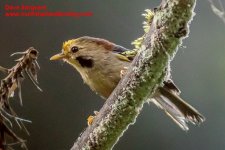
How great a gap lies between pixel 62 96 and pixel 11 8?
41 centimetres

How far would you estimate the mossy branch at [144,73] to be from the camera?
2.06 feet

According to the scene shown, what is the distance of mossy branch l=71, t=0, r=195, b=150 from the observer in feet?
2.06

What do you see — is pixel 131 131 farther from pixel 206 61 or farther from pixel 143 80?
pixel 143 80

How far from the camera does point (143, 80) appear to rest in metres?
0.67

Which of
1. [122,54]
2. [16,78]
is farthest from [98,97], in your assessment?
[16,78]

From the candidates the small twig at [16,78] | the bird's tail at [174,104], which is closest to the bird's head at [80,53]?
the bird's tail at [174,104]

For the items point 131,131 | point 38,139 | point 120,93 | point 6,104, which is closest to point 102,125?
point 120,93

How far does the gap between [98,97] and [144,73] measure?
0.92 metres

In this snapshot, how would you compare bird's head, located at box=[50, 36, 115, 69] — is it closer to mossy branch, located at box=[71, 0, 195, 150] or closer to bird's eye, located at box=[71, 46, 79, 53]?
bird's eye, located at box=[71, 46, 79, 53]

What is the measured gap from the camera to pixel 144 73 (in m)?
0.66

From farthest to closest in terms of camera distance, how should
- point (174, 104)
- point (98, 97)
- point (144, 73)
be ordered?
point (98, 97) < point (174, 104) < point (144, 73)

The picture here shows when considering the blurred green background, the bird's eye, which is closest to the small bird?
the bird's eye

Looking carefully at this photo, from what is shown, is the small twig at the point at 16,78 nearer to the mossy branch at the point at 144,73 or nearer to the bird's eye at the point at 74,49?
the mossy branch at the point at 144,73

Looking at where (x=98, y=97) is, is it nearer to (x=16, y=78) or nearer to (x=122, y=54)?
(x=122, y=54)
